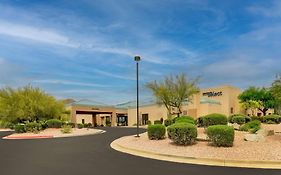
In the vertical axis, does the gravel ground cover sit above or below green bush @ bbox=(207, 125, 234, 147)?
below

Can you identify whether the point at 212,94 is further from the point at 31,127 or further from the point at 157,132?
the point at 157,132

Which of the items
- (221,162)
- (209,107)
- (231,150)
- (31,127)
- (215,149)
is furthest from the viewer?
(209,107)

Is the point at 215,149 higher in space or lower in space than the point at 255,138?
lower

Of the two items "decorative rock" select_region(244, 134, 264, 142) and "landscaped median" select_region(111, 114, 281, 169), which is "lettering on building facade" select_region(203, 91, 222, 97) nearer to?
"landscaped median" select_region(111, 114, 281, 169)

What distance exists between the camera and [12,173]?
10.5m

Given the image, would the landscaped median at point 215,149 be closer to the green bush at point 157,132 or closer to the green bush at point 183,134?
the green bush at point 183,134

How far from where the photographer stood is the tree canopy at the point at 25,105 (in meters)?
41.8

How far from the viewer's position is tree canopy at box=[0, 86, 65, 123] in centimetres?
4178

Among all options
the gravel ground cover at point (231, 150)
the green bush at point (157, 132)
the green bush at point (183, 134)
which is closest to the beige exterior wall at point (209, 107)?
the green bush at point (157, 132)

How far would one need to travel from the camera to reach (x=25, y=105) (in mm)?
41906

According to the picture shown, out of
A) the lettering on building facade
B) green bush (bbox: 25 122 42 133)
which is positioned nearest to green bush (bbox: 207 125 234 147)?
green bush (bbox: 25 122 42 133)

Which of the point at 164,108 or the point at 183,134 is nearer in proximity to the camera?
the point at 183,134

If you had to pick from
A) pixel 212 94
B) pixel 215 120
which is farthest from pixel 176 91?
pixel 212 94

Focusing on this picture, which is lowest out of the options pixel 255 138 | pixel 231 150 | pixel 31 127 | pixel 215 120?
pixel 231 150
